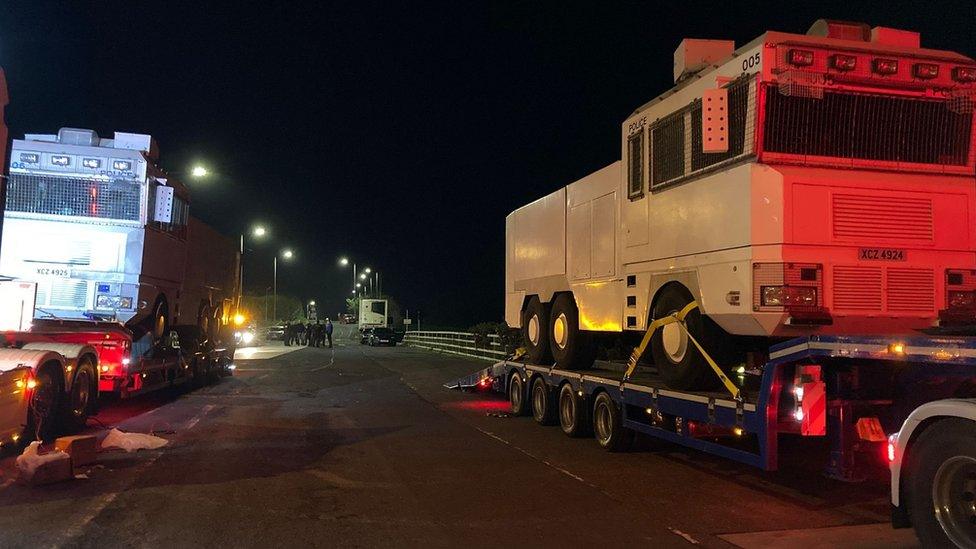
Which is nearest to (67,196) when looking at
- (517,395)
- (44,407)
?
(44,407)

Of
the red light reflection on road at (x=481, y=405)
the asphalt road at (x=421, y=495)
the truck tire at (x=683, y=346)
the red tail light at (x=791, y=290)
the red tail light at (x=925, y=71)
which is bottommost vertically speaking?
the asphalt road at (x=421, y=495)

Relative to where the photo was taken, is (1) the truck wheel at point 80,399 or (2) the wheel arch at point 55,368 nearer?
(2) the wheel arch at point 55,368

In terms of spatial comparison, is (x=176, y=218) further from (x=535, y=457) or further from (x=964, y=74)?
(x=964, y=74)

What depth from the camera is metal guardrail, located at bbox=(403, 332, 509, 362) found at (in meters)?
28.9

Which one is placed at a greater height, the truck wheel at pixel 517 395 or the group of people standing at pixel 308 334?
the group of people standing at pixel 308 334

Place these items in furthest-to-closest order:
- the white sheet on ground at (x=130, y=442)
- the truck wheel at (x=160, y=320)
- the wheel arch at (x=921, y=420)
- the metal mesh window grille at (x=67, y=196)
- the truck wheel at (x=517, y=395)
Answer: the truck wheel at (x=160, y=320) → the truck wheel at (x=517, y=395) → the metal mesh window grille at (x=67, y=196) → the white sheet on ground at (x=130, y=442) → the wheel arch at (x=921, y=420)

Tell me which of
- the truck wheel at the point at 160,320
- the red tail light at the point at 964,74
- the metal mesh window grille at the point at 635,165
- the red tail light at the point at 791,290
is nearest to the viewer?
the red tail light at the point at 791,290

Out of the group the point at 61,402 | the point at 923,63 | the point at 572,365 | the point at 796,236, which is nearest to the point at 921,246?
the point at 796,236

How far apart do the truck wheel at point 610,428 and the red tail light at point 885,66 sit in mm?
5138

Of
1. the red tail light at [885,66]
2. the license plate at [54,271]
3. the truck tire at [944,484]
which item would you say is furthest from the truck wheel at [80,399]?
the red tail light at [885,66]

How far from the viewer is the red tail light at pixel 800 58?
715 centimetres

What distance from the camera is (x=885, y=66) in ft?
23.9

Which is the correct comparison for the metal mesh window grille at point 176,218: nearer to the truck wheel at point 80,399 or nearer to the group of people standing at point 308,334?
the truck wheel at point 80,399

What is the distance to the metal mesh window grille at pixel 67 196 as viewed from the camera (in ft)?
45.0
